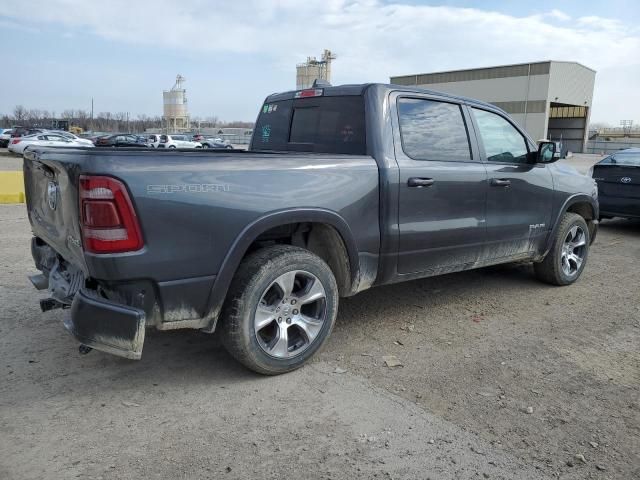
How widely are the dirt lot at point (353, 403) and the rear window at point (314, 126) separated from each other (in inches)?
58.7

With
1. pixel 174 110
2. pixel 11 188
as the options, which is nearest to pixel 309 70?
pixel 174 110

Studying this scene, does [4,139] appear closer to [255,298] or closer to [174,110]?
[255,298]

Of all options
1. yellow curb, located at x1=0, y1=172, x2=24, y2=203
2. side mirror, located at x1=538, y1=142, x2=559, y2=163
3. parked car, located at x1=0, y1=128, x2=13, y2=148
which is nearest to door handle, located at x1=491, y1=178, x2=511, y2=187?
side mirror, located at x1=538, y1=142, x2=559, y2=163

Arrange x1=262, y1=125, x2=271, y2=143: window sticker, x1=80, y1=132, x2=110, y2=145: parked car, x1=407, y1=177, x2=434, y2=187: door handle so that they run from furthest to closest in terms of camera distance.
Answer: x1=80, y1=132, x2=110, y2=145: parked car < x1=262, y1=125, x2=271, y2=143: window sticker < x1=407, y1=177, x2=434, y2=187: door handle

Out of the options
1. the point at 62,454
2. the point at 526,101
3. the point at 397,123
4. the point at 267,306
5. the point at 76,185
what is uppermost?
the point at 526,101

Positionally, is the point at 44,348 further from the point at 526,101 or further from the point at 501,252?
the point at 526,101

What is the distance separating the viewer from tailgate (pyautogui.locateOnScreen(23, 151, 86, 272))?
2.98m

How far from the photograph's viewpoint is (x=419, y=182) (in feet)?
13.3

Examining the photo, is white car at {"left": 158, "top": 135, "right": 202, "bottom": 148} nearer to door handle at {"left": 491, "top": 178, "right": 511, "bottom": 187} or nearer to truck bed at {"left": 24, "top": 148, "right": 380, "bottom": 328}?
door handle at {"left": 491, "top": 178, "right": 511, "bottom": 187}

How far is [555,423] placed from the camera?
120 inches

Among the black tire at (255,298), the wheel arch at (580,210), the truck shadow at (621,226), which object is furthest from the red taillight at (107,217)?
the truck shadow at (621,226)

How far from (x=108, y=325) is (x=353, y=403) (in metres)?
1.45

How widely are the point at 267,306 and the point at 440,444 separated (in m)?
1.31

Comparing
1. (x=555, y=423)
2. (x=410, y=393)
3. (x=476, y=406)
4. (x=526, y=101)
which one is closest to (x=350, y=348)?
(x=410, y=393)
